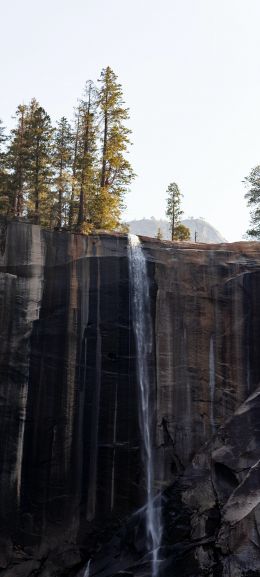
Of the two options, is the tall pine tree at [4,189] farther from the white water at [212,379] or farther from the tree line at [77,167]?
the white water at [212,379]

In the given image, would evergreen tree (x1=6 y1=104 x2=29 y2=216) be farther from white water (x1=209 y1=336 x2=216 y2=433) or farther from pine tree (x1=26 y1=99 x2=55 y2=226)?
white water (x1=209 y1=336 x2=216 y2=433)

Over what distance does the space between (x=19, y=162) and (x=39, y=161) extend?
4.67 ft

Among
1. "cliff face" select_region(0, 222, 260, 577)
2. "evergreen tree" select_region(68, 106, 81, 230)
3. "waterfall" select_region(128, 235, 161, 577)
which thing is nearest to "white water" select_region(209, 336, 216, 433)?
"cliff face" select_region(0, 222, 260, 577)

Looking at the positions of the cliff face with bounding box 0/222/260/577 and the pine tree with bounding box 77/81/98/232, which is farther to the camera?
the pine tree with bounding box 77/81/98/232

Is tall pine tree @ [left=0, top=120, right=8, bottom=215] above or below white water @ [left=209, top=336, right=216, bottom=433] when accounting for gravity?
above

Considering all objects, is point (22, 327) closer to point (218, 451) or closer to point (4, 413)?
point (4, 413)

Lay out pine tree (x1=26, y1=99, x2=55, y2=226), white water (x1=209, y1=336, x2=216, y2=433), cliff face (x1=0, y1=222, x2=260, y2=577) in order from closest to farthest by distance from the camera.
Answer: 1. cliff face (x1=0, y1=222, x2=260, y2=577)
2. white water (x1=209, y1=336, x2=216, y2=433)
3. pine tree (x1=26, y1=99, x2=55, y2=226)

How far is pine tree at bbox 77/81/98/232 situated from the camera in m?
35.2

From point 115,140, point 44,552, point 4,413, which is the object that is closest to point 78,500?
point 44,552

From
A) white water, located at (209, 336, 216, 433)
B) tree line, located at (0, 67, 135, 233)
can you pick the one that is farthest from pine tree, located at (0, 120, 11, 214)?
white water, located at (209, 336, 216, 433)

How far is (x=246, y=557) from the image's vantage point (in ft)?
68.3

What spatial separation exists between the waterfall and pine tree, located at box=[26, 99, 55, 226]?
9565 mm

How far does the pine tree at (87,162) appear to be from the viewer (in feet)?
115

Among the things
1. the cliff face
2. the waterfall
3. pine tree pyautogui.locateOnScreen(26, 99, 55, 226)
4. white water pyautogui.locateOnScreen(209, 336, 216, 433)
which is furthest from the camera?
pine tree pyautogui.locateOnScreen(26, 99, 55, 226)
